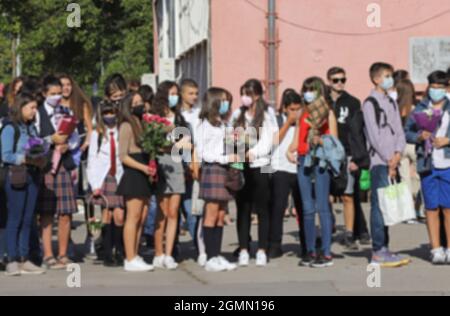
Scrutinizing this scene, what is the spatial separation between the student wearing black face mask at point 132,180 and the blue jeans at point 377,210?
2.31m

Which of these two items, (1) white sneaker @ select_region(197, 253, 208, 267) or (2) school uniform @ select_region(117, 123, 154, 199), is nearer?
(2) school uniform @ select_region(117, 123, 154, 199)

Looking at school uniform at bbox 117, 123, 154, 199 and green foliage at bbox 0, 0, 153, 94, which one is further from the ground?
green foliage at bbox 0, 0, 153, 94

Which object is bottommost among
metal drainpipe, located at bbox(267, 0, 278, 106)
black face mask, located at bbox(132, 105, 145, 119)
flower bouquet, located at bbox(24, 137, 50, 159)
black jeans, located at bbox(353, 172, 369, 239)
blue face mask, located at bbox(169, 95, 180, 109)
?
black jeans, located at bbox(353, 172, 369, 239)

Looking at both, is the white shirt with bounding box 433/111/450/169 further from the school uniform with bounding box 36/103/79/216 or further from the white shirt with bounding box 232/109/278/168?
the school uniform with bounding box 36/103/79/216

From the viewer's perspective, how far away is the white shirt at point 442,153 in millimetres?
14242

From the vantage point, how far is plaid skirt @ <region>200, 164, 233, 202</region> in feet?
45.6

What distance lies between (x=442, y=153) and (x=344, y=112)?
2.18 meters

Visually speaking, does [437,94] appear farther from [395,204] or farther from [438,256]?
[438,256]

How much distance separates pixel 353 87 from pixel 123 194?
1347 centimetres

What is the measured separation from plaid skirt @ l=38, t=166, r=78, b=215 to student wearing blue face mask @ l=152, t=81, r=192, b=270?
0.99 m

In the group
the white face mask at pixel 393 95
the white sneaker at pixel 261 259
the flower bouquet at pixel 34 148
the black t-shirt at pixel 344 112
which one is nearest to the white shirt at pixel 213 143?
the white sneaker at pixel 261 259

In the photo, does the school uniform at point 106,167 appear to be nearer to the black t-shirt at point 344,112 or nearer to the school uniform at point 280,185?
the school uniform at point 280,185

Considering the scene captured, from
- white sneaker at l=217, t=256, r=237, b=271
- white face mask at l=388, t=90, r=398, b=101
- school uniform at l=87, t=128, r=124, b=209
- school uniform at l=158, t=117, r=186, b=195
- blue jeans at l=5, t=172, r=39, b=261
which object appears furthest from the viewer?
white face mask at l=388, t=90, r=398, b=101

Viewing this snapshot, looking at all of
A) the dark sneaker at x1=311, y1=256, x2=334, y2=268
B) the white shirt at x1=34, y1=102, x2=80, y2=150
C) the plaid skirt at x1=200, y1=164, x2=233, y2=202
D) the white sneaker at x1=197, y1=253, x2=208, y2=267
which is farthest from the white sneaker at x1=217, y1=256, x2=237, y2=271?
the white shirt at x1=34, y1=102, x2=80, y2=150
